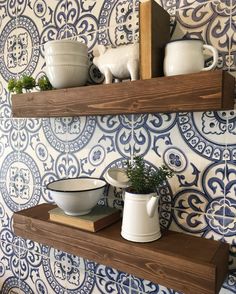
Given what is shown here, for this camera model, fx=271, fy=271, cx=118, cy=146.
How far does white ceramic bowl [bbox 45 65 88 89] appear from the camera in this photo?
0.74 m

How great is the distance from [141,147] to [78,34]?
1.40ft

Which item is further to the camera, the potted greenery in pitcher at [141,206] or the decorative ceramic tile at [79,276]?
the decorative ceramic tile at [79,276]

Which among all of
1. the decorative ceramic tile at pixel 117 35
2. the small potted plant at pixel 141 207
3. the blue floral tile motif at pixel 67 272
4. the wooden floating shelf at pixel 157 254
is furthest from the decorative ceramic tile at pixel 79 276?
the decorative ceramic tile at pixel 117 35

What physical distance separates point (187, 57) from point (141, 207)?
35cm

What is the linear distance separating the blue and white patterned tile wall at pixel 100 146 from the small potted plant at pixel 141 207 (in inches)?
3.5

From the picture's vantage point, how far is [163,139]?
739mm

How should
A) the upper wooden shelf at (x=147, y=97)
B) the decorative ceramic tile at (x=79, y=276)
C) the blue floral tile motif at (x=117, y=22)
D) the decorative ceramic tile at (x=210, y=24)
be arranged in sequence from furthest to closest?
the decorative ceramic tile at (x=79, y=276), the blue floral tile motif at (x=117, y=22), the decorative ceramic tile at (x=210, y=24), the upper wooden shelf at (x=147, y=97)

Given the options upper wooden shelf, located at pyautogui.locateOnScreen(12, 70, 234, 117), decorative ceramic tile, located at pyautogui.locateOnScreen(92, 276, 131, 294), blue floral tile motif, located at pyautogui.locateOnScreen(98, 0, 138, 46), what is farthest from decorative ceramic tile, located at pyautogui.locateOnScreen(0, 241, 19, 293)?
blue floral tile motif, located at pyautogui.locateOnScreen(98, 0, 138, 46)

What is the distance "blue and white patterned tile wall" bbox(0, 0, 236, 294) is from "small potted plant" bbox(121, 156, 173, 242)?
0.09m

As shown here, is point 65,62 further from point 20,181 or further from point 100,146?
point 20,181

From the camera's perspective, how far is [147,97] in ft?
1.95

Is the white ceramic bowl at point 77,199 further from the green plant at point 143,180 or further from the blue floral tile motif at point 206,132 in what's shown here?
the blue floral tile motif at point 206,132

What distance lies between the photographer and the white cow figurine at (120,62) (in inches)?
25.6

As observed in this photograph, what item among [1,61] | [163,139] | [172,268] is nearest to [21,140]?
[1,61]
